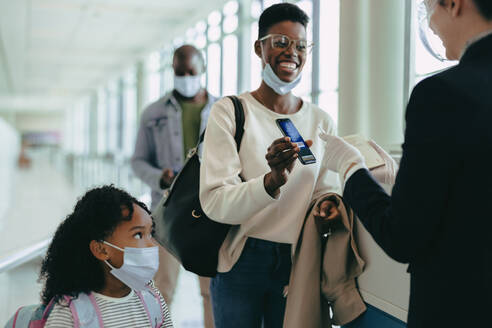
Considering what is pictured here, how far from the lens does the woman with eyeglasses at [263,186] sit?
1.39m

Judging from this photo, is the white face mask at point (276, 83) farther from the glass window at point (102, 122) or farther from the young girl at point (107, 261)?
the glass window at point (102, 122)

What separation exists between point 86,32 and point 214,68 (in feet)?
13.7

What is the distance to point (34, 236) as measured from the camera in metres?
7.98

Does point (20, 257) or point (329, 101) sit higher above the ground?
point (329, 101)

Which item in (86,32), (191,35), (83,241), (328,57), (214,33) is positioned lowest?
(83,241)

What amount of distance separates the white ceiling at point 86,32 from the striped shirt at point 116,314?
6352 mm

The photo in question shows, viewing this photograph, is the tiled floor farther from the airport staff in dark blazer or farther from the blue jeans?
the airport staff in dark blazer

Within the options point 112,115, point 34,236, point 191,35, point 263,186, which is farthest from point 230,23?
point 112,115

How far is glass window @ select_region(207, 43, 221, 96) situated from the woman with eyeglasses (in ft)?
18.8

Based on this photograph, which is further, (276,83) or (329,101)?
(329,101)

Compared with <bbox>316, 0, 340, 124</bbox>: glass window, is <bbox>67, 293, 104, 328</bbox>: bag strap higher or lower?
lower

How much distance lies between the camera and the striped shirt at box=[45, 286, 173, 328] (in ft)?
4.42

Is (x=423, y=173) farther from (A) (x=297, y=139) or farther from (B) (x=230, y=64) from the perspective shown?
(B) (x=230, y=64)

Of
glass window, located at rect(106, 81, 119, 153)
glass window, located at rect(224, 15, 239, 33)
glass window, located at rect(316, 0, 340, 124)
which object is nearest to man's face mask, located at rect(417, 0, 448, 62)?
glass window, located at rect(316, 0, 340, 124)
